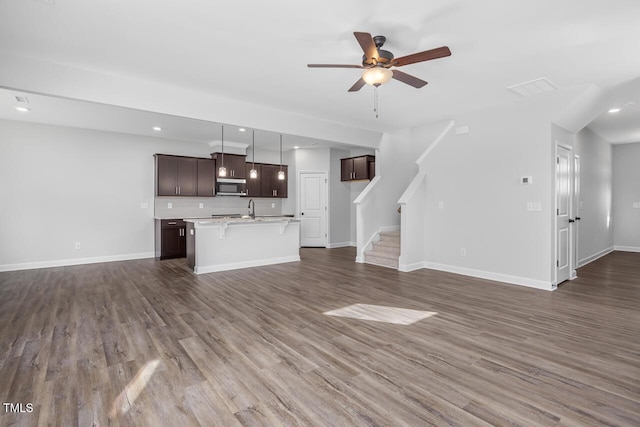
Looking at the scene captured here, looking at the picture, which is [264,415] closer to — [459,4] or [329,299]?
[329,299]

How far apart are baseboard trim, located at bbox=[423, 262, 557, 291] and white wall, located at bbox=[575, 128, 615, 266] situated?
2.40m

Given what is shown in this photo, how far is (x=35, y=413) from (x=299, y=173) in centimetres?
746

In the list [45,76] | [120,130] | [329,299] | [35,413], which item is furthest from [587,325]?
[120,130]

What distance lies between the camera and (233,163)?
7.77 meters

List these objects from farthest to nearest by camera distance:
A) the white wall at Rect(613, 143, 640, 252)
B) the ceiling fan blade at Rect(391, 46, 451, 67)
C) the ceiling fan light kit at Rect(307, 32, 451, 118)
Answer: the white wall at Rect(613, 143, 640, 252) → the ceiling fan light kit at Rect(307, 32, 451, 118) → the ceiling fan blade at Rect(391, 46, 451, 67)

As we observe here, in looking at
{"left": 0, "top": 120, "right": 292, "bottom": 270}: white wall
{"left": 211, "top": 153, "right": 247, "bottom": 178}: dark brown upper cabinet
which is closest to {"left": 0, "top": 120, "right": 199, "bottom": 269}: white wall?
{"left": 0, "top": 120, "right": 292, "bottom": 270}: white wall

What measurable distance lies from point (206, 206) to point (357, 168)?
392 centimetres

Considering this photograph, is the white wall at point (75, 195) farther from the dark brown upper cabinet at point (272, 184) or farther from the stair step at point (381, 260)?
the stair step at point (381, 260)

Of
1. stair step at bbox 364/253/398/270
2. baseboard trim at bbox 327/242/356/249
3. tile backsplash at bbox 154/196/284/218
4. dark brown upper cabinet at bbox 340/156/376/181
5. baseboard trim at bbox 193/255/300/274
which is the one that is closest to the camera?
baseboard trim at bbox 193/255/300/274

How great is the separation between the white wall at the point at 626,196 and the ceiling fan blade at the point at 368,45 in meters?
8.75

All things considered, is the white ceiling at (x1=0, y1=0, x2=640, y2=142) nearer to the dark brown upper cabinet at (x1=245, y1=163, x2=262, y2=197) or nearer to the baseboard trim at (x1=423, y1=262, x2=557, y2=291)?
the baseboard trim at (x1=423, y1=262, x2=557, y2=291)

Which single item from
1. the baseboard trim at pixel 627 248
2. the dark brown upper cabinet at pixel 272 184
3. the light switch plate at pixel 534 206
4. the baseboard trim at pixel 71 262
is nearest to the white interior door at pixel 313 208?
the dark brown upper cabinet at pixel 272 184

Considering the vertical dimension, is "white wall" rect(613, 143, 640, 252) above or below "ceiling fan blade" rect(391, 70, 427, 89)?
below

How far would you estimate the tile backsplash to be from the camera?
23.7 feet
